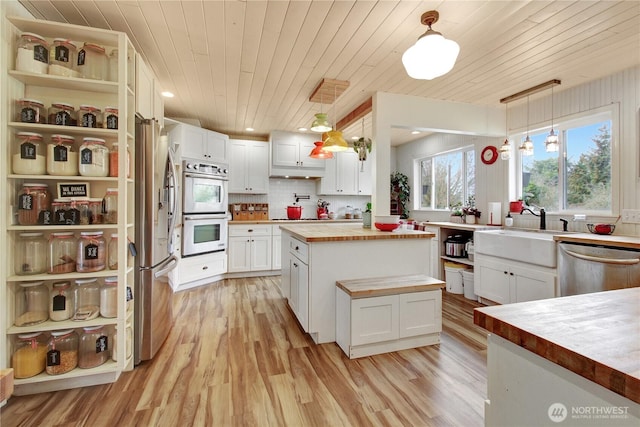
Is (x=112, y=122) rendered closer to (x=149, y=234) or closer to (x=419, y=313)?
(x=149, y=234)

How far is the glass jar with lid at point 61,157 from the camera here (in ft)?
5.69

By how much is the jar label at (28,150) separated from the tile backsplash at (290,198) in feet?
11.2

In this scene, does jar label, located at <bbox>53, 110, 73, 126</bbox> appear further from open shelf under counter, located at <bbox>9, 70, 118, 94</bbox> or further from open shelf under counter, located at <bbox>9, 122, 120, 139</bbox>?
open shelf under counter, located at <bbox>9, 70, 118, 94</bbox>

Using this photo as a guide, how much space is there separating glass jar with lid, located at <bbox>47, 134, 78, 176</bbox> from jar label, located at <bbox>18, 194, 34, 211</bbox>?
0.58 ft

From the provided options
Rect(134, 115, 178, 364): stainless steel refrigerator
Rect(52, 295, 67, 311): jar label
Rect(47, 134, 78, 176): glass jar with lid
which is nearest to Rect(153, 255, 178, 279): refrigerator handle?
Rect(134, 115, 178, 364): stainless steel refrigerator

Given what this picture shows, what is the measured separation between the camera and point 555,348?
22.2 inches

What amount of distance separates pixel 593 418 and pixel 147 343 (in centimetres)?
239

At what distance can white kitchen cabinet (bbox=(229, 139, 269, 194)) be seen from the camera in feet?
15.9

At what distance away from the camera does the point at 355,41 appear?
85.2 inches

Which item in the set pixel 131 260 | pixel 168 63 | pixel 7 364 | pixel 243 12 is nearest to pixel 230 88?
pixel 168 63

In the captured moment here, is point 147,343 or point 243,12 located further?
point 147,343

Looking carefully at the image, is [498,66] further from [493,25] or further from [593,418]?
[593,418]

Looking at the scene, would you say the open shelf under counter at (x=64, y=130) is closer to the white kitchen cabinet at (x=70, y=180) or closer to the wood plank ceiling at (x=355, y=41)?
the white kitchen cabinet at (x=70, y=180)

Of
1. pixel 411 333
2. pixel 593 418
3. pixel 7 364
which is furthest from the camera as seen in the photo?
pixel 411 333
